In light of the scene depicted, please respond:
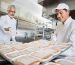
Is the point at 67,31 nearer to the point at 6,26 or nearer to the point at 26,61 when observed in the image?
the point at 26,61

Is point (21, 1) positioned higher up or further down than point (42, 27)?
higher up

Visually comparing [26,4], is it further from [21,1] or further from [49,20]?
[49,20]

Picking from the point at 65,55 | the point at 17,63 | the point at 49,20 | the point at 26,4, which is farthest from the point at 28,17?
the point at 17,63

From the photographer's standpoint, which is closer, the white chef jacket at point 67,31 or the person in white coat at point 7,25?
the white chef jacket at point 67,31

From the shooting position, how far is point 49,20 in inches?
122

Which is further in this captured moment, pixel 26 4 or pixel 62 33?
pixel 26 4

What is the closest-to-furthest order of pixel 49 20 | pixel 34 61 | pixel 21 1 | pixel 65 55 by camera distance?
pixel 34 61
pixel 65 55
pixel 21 1
pixel 49 20

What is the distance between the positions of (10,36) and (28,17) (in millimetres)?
810

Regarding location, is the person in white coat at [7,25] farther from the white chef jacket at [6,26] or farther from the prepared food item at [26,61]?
the prepared food item at [26,61]

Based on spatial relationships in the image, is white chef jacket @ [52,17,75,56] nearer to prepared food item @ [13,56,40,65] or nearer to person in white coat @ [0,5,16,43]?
prepared food item @ [13,56,40,65]

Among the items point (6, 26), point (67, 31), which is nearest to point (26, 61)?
point (67, 31)

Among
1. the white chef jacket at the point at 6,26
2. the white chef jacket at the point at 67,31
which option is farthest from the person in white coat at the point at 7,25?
the white chef jacket at the point at 67,31

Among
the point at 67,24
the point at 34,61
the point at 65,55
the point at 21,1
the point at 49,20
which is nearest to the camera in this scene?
the point at 34,61

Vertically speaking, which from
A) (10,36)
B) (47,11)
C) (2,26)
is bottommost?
(10,36)
